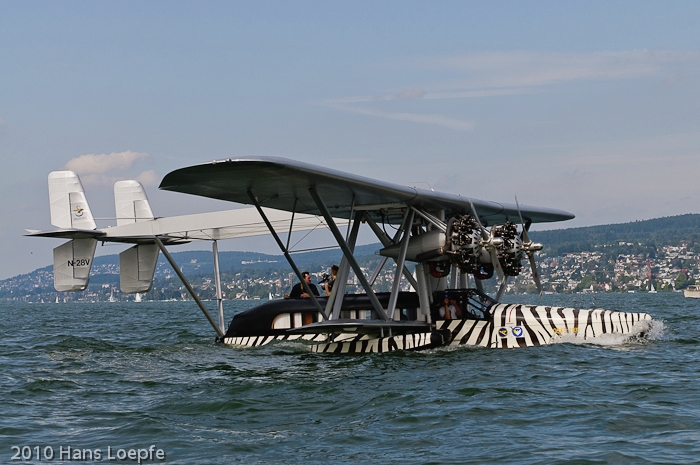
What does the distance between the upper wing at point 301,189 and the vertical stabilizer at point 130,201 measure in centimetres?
636

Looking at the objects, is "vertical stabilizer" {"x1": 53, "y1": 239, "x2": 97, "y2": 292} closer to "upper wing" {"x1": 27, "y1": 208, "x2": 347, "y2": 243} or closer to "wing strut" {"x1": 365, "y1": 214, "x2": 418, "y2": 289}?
"upper wing" {"x1": 27, "y1": 208, "x2": 347, "y2": 243}

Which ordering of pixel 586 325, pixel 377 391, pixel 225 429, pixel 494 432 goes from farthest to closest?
pixel 586 325
pixel 377 391
pixel 225 429
pixel 494 432

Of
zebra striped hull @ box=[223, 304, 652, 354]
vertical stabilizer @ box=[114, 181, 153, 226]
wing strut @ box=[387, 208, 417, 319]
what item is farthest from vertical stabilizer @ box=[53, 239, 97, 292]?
wing strut @ box=[387, 208, 417, 319]

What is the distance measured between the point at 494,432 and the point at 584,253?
153705mm

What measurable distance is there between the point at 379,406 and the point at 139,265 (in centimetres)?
1201

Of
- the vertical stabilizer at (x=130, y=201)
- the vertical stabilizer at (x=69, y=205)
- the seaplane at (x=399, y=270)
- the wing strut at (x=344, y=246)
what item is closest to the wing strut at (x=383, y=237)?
the seaplane at (x=399, y=270)

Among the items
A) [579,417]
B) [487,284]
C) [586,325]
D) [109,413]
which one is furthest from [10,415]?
[487,284]

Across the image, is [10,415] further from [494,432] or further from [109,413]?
[494,432]

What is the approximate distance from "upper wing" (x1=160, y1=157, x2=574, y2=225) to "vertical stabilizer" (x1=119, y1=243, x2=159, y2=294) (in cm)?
511

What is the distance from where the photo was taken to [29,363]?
16.8m

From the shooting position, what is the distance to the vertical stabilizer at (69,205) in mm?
21500

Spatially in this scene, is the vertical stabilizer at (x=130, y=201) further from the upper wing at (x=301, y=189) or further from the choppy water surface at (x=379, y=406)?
the choppy water surface at (x=379, y=406)

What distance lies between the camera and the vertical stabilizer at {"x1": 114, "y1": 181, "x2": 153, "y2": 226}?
894 inches

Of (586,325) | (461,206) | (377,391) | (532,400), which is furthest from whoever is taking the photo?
(461,206)
